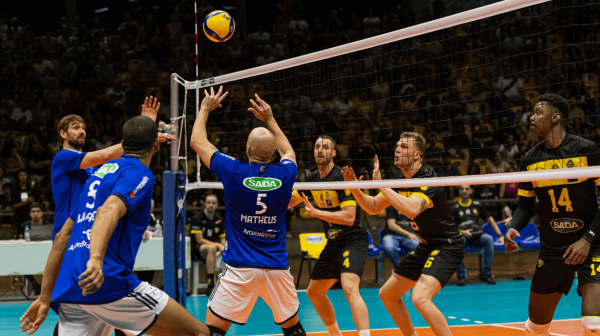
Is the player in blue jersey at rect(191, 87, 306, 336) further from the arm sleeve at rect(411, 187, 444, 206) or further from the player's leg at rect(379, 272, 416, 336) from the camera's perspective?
the arm sleeve at rect(411, 187, 444, 206)

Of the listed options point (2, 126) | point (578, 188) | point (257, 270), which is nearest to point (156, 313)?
point (257, 270)

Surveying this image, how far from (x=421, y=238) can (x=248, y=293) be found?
1.86 meters

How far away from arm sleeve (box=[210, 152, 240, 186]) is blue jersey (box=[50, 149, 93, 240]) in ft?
3.62

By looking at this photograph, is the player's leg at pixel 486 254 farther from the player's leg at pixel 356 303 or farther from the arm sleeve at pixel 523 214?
the arm sleeve at pixel 523 214

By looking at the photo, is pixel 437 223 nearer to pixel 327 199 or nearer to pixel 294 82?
pixel 327 199

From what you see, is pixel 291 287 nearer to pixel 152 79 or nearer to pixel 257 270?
pixel 257 270

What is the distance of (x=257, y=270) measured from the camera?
436 cm

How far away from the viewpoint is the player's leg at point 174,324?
3.34 meters

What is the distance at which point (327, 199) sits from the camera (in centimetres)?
612

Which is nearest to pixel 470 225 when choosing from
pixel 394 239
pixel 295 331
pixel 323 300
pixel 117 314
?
pixel 394 239

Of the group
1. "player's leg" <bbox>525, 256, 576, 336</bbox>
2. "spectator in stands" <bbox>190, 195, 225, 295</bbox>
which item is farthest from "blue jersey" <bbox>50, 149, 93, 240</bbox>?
"spectator in stands" <bbox>190, 195, 225, 295</bbox>

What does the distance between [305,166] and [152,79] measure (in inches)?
222

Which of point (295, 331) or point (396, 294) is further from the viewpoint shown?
point (396, 294)

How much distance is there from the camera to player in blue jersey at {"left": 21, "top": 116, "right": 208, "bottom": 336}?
314 centimetres
